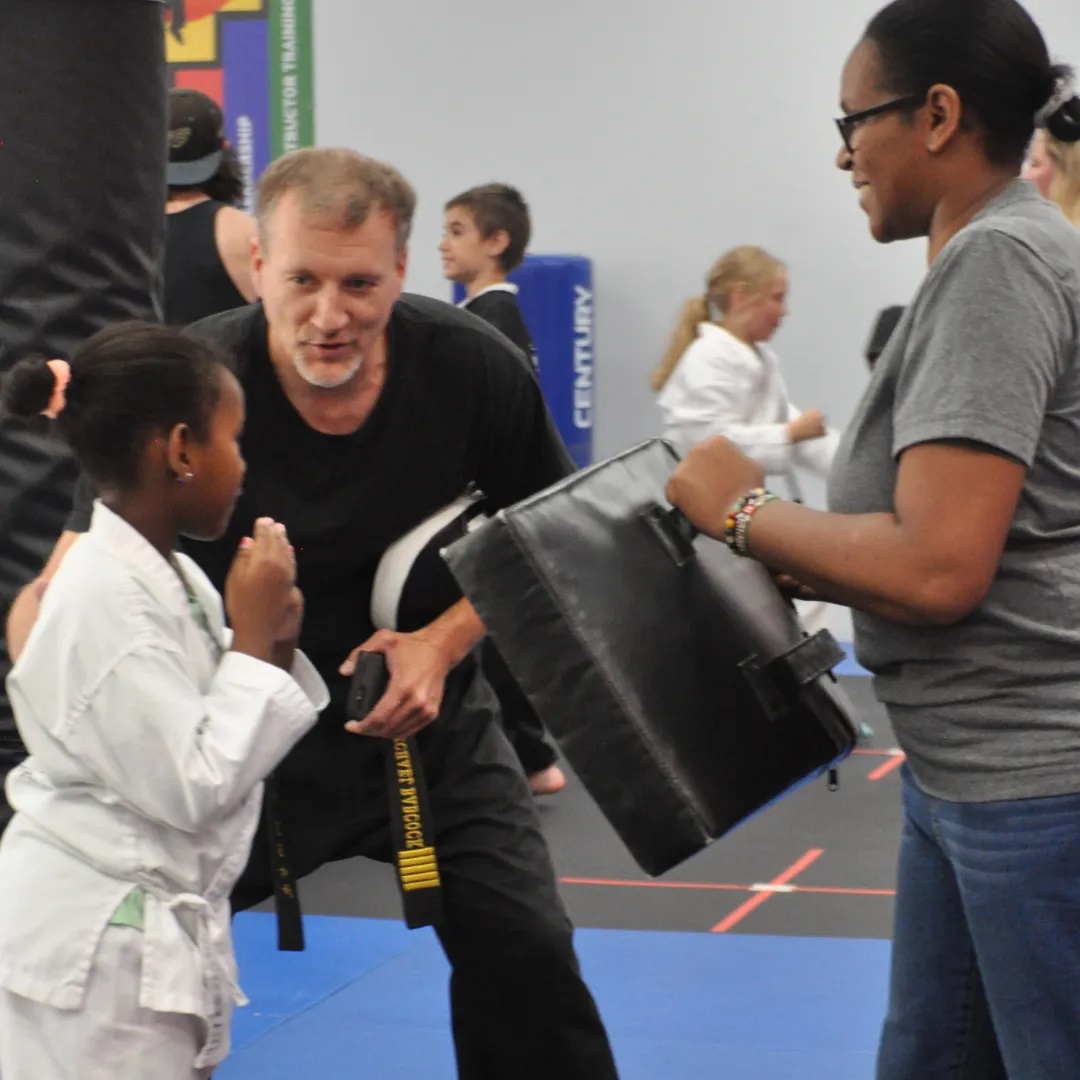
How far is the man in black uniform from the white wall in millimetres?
5384

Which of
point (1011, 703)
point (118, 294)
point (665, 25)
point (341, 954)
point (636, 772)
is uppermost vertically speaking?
point (665, 25)

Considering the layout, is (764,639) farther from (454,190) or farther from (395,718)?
(454,190)

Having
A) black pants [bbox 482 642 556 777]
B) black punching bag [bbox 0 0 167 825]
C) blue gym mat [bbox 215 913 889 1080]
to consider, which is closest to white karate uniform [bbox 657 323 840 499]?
black pants [bbox 482 642 556 777]

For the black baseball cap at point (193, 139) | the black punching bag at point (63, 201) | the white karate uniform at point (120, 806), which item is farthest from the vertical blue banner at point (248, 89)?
the white karate uniform at point (120, 806)

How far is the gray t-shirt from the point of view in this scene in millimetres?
1634

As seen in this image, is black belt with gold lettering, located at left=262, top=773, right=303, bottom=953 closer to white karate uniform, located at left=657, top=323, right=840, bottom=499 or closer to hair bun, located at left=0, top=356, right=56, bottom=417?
hair bun, located at left=0, top=356, right=56, bottom=417

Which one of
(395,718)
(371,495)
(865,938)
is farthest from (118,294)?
(865,938)

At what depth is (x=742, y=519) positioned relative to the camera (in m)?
1.80

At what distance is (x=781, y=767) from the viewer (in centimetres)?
191

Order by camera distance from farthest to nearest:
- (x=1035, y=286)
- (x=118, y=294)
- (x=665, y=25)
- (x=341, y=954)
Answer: (x=665, y=25) < (x=341, y=954) < (x=118, y=294) < (x=1035, y=286)

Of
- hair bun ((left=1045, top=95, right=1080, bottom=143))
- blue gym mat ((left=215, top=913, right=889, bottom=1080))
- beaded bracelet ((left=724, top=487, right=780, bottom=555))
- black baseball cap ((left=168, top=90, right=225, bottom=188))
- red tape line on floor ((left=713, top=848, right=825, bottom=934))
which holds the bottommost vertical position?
red tape line on floor ((left=713, top=848, right=825, bottom=934))

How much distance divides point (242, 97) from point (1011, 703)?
7493mm

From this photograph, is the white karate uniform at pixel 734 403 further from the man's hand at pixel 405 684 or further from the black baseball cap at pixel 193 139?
the man's hand at pixel 405 684

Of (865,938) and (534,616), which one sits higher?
(534,616)
